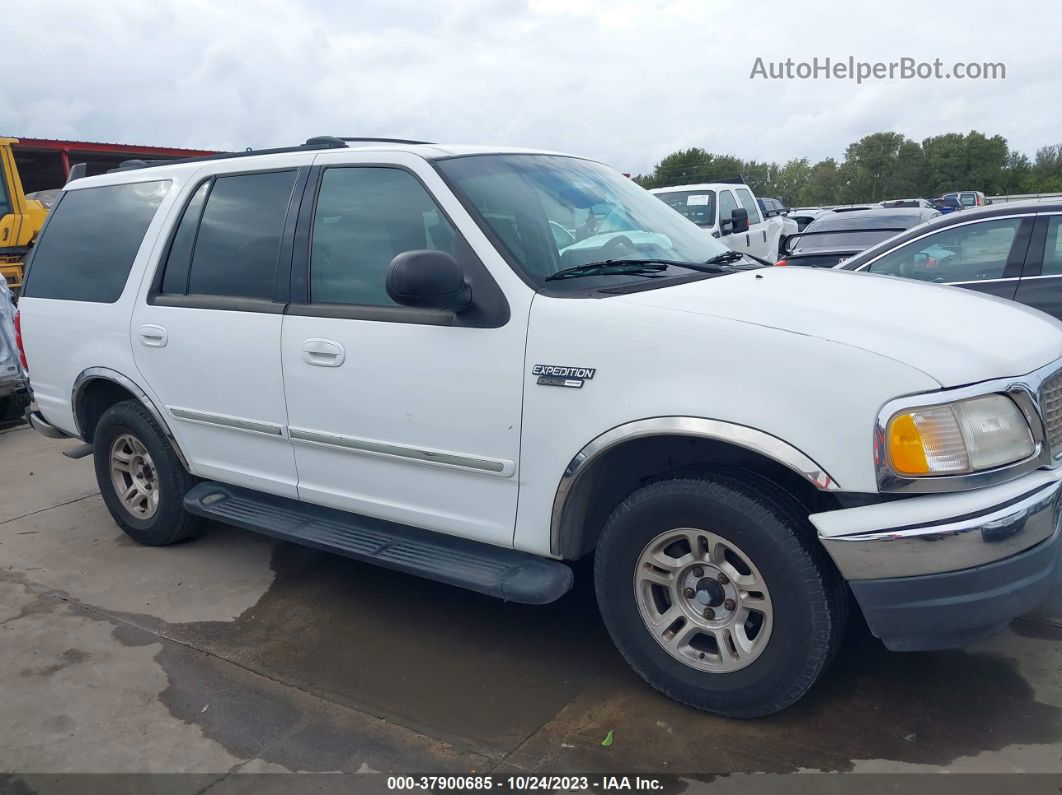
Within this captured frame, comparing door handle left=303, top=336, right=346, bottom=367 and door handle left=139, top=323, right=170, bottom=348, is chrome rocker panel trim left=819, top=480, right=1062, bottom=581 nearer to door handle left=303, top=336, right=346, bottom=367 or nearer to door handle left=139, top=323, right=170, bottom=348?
door handle left=303, top=336, right=346, bottom=367

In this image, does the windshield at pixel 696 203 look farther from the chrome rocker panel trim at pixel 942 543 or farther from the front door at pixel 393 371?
the chrome rocker panel trim at pixel 942 543

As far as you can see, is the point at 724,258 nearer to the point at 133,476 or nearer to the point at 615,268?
the point at 615,268

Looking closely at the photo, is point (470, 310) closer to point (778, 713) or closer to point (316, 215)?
point (316, 215)

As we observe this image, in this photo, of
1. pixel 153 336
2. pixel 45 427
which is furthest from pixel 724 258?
pixel 45 427

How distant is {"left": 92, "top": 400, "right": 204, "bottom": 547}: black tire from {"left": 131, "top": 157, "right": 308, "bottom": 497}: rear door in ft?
0.78

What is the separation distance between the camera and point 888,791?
266 centimetres

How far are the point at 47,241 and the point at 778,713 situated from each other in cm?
472

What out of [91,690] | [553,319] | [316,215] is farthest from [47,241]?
[553,319]

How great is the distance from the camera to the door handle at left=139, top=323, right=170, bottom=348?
446 cm

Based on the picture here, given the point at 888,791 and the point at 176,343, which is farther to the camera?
the point at 176,343

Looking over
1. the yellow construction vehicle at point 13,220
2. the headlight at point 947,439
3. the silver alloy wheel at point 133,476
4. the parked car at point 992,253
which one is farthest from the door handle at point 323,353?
the yellow construction vehicle at point 13,220

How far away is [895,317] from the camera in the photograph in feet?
9.68

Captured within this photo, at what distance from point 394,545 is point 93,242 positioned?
2693mm

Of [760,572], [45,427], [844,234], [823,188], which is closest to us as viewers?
[760,572]
